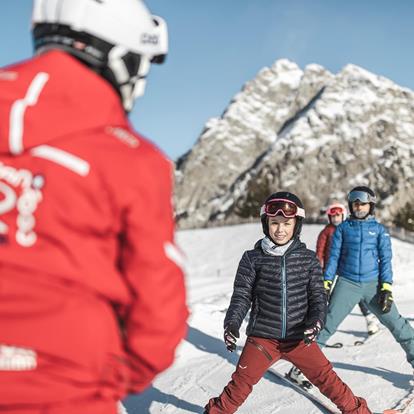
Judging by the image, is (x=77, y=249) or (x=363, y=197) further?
(x=363, y=197)

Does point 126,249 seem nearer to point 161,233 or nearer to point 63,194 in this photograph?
point 161,233

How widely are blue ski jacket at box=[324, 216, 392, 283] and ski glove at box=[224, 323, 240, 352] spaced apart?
2132 mm

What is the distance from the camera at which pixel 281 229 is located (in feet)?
14.1

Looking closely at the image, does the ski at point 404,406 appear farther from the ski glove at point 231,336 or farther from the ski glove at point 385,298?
the ski glove at point 231,336

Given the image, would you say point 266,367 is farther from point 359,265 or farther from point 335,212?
point 335,212

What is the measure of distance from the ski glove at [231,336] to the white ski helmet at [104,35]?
2.59 metres

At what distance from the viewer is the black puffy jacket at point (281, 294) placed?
4137 millimetres

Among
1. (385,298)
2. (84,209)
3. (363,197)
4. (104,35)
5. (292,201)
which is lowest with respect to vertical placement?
(385,298)

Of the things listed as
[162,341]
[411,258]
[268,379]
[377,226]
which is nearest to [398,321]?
[377,226]

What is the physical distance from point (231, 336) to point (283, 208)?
115cm

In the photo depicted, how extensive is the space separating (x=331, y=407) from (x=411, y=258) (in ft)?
49.1

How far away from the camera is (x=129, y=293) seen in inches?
57.1

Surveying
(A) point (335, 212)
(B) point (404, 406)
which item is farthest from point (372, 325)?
(B) point (404, 406)

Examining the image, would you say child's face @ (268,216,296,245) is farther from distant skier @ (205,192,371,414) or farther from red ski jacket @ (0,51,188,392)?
red ski jacket @ (0,51,188,392)
